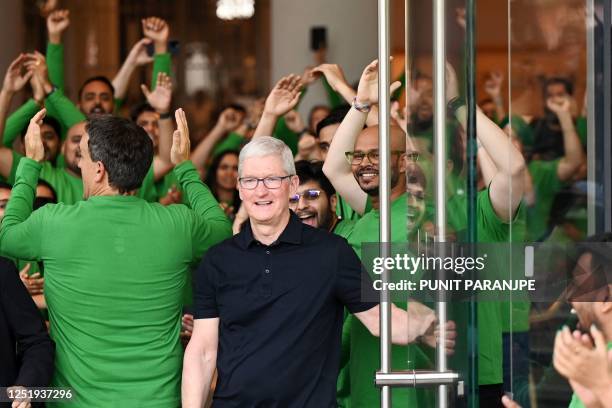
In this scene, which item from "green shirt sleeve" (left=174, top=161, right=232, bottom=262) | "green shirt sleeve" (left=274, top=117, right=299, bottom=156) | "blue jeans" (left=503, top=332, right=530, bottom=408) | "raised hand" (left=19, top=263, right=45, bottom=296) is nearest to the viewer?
"blue jeans" (left=503, top=332, right=530, bottom=408)

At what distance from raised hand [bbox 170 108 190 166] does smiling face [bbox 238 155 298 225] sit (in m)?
0.43

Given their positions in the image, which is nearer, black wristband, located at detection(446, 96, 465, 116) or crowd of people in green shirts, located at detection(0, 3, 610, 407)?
crowd of people in green shirts, located at detection(0, 3, 610, 407)

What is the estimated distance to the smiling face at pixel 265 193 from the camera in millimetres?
3047

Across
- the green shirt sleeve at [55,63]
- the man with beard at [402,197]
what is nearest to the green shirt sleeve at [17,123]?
the green shirt sleeve at [55,63]

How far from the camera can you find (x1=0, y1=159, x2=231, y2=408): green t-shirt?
3.18 m

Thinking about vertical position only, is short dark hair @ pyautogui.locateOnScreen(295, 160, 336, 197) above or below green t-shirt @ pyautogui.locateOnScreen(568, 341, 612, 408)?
above

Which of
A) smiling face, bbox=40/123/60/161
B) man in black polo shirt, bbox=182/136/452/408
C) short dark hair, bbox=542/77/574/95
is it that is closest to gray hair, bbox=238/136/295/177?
man in black polo shirt, bbox=182/136/452/408

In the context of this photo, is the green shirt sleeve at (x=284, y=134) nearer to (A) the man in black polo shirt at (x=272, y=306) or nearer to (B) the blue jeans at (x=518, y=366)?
(A) the man in black polo shirt at (x=272, y=306)

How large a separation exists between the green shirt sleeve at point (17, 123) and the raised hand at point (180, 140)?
1.46 m

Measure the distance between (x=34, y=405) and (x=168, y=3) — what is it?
11.4 meters

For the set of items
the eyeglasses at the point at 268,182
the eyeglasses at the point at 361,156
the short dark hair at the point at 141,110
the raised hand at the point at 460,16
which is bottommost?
the eyeglasses at the point at 268,182

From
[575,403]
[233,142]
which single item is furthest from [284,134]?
[575,403]

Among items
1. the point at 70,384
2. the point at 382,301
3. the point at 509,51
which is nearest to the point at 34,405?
the point at 70,384

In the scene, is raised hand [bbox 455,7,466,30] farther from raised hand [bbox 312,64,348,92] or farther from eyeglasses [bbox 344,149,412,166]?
raised hand [bbox 312,64,348,92]
